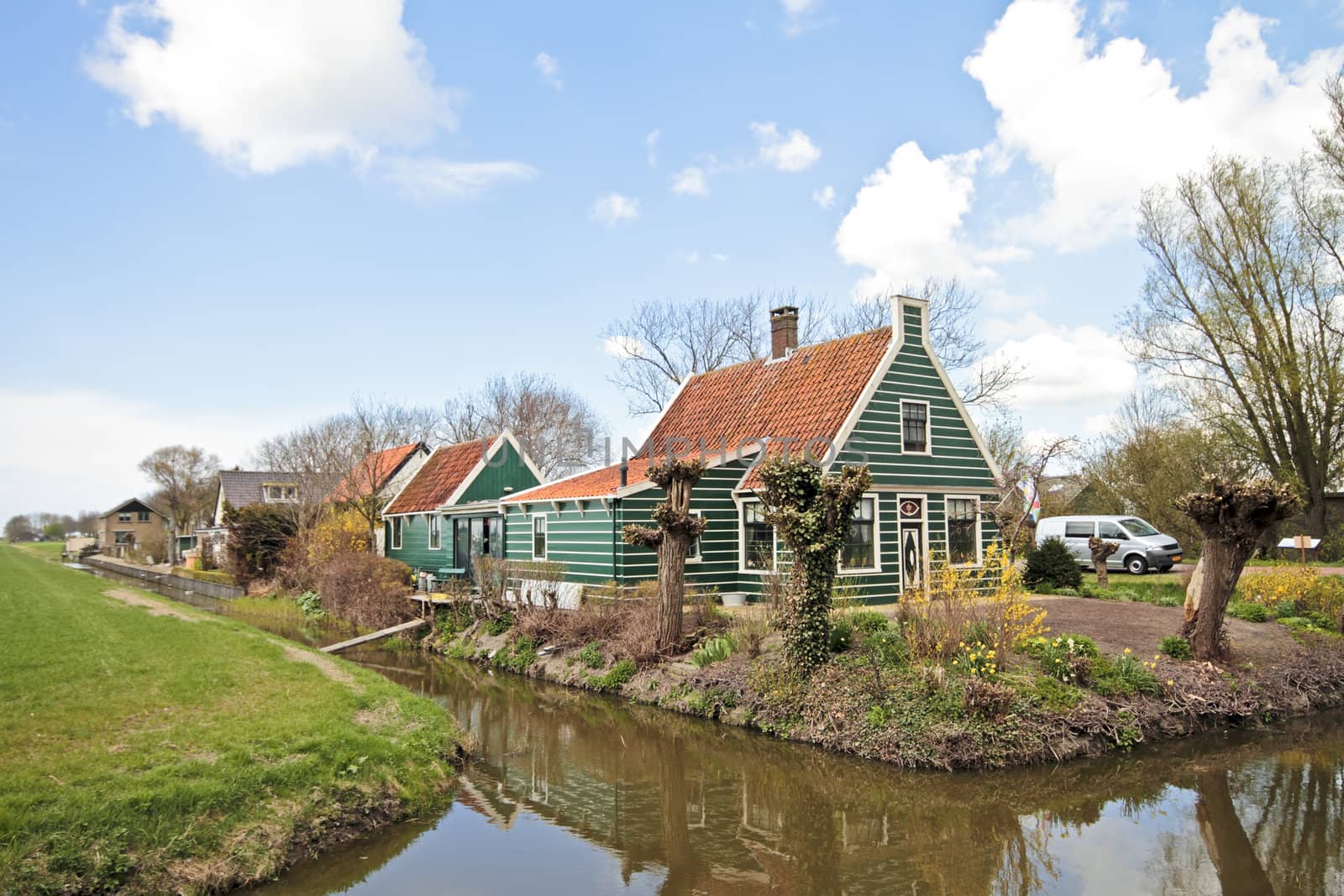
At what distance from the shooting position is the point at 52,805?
7.34 metres

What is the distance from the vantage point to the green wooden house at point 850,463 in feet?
62.6

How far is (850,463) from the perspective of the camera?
62.1 feet

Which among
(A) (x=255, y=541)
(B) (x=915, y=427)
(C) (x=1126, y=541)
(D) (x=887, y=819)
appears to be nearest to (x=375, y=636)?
(B) (x=915, y=427)

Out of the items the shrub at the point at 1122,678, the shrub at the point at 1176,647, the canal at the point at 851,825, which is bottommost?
the canal at the point at 851,825

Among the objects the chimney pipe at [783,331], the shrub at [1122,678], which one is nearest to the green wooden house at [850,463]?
the chimney pipe at [783,331]

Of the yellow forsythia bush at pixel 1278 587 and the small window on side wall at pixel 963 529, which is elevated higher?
the small window on side wall at pixel 963 529

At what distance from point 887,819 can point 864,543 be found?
32.4 feet

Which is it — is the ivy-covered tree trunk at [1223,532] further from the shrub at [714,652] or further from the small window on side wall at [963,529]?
the shrub at [714,652]

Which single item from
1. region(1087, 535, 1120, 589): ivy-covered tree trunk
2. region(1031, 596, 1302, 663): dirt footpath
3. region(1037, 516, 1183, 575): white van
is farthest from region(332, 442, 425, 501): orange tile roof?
region(1031, 596, 1302, 663): dirt footpath

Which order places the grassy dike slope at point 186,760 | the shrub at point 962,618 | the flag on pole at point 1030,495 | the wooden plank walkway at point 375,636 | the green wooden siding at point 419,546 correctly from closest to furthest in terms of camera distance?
the grassy dike slope at point 186,760 < the shrub at point 962,618 < the wooden plank walkway at point 375,636 < the flag on pole at point 1030,495 < the green wooden siding at point 419,546

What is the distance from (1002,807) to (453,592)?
16.4 m

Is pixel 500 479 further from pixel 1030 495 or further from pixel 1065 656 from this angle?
pixel 1065 656

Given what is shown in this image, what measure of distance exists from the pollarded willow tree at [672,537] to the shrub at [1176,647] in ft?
25.3

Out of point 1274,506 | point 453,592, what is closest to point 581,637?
point 453,592
